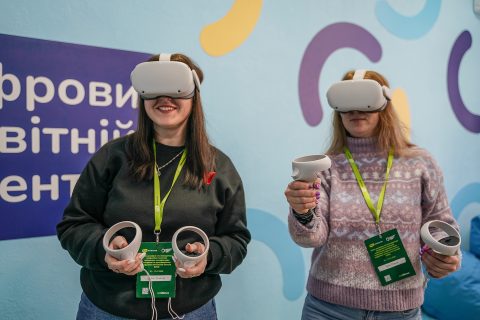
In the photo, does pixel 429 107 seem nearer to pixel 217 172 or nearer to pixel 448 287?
pixel 448 287

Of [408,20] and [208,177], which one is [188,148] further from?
[408,20]

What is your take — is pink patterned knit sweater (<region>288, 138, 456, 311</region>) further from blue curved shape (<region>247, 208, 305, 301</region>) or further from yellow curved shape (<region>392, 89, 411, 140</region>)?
yellow curved shape (<region>392, 89, 411, 140</region>)

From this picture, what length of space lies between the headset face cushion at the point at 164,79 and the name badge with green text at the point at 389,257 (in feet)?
2.14

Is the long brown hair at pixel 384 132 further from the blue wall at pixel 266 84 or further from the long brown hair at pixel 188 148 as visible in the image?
the blue wall at pixel 266 84

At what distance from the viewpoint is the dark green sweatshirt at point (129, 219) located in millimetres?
1012

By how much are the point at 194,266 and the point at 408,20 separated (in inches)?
73.6

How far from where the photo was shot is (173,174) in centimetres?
110

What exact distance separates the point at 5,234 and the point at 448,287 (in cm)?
197

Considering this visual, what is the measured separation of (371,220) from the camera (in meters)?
1.15

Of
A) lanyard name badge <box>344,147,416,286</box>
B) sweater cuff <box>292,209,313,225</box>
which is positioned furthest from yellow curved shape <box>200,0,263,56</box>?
lanyard name badge <box>344,147,416,286</box>

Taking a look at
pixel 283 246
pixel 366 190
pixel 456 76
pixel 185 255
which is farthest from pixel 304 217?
pixel 456 76

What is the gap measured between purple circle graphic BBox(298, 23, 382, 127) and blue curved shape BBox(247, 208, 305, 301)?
49cm

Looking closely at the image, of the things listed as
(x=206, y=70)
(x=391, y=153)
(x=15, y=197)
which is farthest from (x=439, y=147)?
(x=15, y=197)

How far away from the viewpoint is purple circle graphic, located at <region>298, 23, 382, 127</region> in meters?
1.88
